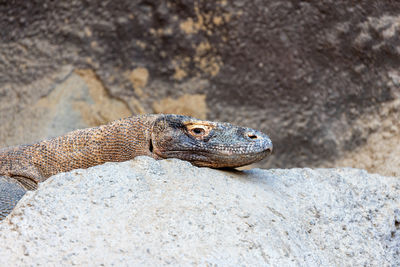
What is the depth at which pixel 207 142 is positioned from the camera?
332cm

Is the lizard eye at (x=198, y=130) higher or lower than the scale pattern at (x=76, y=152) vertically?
higher

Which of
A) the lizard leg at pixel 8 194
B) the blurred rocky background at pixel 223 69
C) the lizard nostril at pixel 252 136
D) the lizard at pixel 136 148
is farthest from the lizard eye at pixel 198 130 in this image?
the blurred rocky background at pixel 223 69

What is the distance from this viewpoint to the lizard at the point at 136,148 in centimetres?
327

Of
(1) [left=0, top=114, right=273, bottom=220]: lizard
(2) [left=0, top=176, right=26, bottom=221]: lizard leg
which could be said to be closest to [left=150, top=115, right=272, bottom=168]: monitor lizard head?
(1) [left=0, top=114, right=273, bottom=220]: lizard

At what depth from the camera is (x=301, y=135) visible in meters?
6.02

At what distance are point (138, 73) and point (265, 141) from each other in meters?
3.24

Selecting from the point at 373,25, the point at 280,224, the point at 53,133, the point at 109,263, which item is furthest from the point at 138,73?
the point at 109,263

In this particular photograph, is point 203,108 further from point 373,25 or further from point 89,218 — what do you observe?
point 89,218

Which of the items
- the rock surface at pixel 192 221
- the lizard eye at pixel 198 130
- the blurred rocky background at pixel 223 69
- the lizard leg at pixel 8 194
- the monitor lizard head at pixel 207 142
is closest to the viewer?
the rock surface at pixel 192 221

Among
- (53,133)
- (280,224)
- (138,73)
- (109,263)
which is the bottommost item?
(53,133)

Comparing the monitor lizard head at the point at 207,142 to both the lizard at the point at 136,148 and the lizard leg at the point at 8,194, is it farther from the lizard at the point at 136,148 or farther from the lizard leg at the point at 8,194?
the lizard leg at the point at 8,194

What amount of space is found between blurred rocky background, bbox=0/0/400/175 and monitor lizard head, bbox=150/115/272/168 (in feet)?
8.83

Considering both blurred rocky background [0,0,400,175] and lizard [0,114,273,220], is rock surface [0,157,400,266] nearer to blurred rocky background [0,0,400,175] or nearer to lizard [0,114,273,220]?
lizard [0,114,273,220]

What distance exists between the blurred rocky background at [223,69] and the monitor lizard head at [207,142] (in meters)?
2.69
